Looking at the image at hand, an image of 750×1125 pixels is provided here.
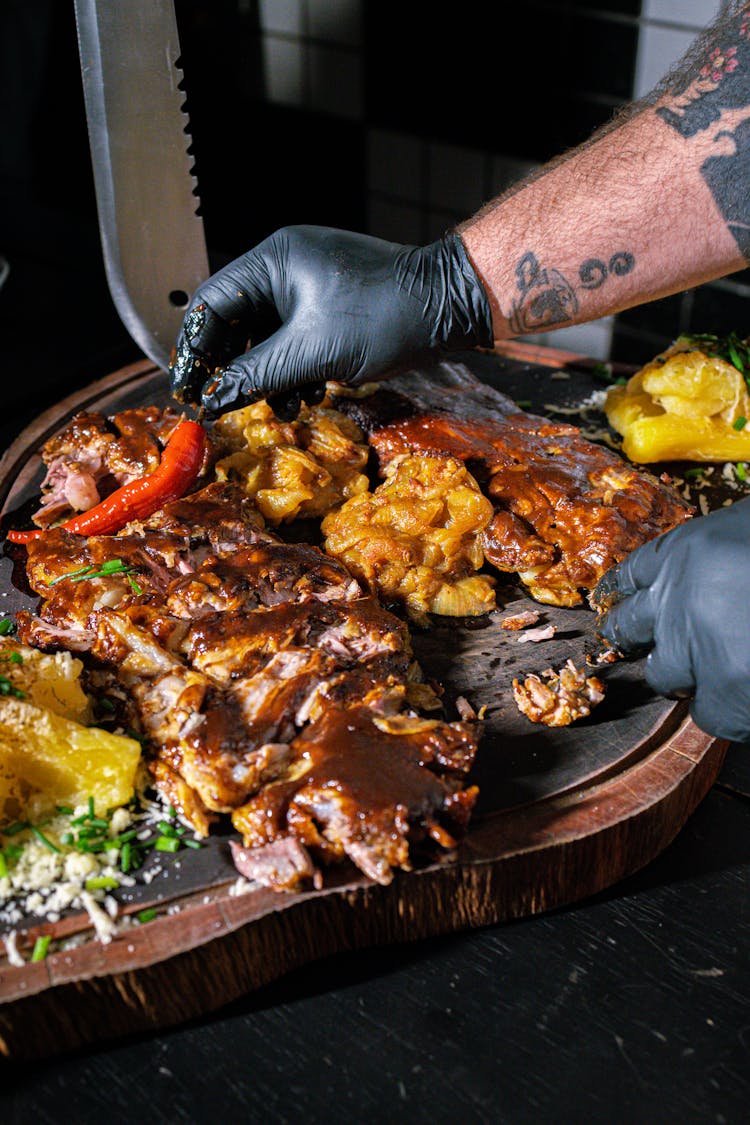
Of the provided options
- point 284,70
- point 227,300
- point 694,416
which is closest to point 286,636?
point 227,300

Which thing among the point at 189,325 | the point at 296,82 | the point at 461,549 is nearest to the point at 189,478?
the point at 189,325

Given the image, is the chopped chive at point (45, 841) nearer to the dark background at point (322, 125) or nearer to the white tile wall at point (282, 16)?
the dark background at point (322, 125)

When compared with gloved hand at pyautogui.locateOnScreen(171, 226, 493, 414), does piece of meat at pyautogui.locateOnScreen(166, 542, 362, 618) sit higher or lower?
lower

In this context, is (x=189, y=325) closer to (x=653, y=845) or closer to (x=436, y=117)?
(x=653, y=845)

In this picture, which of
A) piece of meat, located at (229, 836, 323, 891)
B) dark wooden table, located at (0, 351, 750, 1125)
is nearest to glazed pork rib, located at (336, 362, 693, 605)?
dark wooden table, located at (0, 351, 750, 1125)

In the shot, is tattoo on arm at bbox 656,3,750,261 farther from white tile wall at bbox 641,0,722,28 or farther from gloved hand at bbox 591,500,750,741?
white tile wall at bbox 641,0,722,28

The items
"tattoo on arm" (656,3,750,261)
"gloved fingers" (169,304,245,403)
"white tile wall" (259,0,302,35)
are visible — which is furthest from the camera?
"white tile wall" (259,0,302,35)

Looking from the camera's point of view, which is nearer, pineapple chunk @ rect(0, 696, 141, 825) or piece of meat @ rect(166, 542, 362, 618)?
pineapple chunk @ rect(0, 696, 141, 825)
